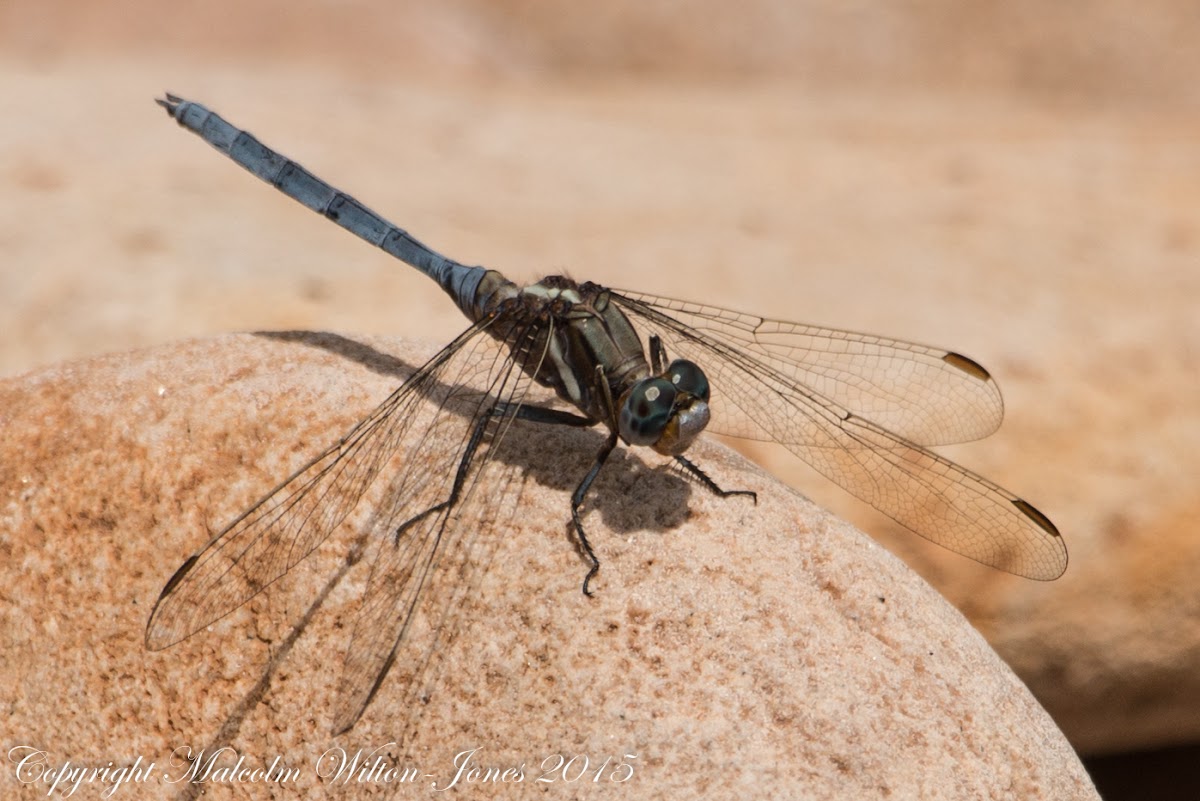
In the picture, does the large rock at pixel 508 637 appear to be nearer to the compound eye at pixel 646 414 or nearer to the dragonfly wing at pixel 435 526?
the dragonfly wing at pixel 435 526

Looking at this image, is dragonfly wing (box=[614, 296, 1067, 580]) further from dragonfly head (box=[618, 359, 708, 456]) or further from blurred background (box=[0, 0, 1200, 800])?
blurred background (box=[0, 0, 1200, 800])

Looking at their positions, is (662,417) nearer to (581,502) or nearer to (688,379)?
(688,379)

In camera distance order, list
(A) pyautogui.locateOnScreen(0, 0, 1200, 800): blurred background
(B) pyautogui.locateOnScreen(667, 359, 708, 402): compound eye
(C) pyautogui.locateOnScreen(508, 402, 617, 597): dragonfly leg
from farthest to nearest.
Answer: (A) pyautogui.locateOnScreen(0, 0, 1200, 800): blurred background, (B) pyautogui.locateOnScreen(667, 359, 708, 402): compound eye, (C) pyautogui.locateOnScreen(508, 402, 617, 597): dragonfly leg

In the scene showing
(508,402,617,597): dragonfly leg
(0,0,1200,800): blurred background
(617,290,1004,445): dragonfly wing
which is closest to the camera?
(508,402,617,597): dragonfly leg

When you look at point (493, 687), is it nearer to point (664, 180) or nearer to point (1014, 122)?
point (664, 180)

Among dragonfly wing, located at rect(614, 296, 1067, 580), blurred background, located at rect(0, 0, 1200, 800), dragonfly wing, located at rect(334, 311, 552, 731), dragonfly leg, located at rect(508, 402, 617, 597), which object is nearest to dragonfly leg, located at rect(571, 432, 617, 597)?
Answer: dragonfly leg, located at rect(508, 402, 617, 597)

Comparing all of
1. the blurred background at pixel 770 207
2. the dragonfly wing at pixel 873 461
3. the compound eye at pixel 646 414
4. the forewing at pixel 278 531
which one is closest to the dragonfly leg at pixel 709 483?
the compound eye at pixel 646 414
